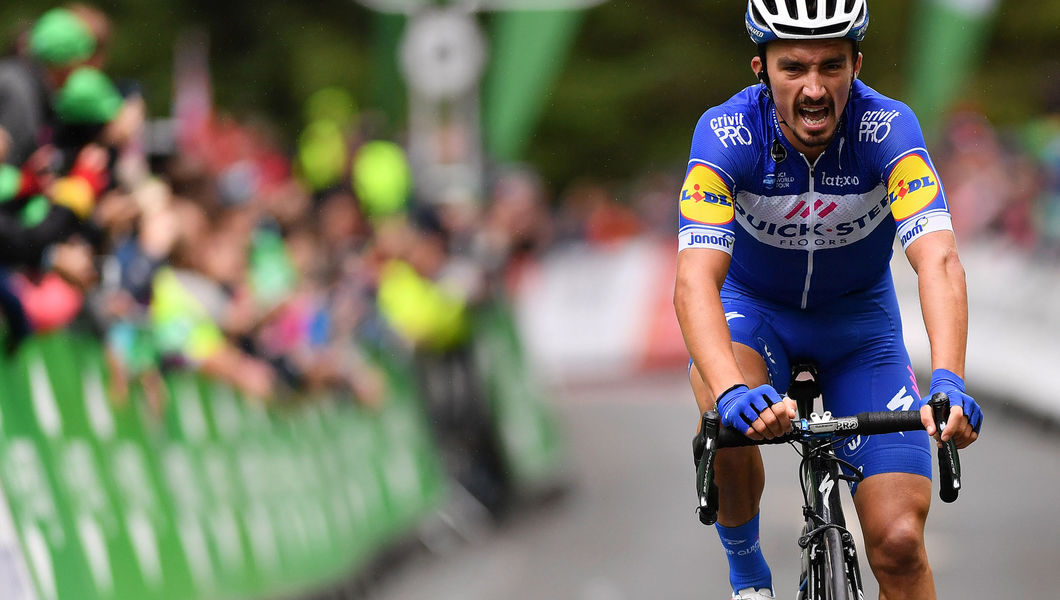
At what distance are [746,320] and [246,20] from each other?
3652 cm

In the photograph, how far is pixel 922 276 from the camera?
521cm

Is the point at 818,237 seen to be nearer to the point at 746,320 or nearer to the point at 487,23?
the point at 746,320

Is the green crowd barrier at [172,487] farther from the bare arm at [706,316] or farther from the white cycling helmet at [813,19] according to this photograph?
the white cycling helmet at [813,19]

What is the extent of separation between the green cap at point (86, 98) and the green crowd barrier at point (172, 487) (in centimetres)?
99

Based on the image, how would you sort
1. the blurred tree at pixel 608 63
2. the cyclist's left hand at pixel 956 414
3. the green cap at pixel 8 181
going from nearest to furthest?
the cyclist's left hand at pixel 956 414 → the green cap at pixel 8 181 → the blurred tree at pixel 608 63

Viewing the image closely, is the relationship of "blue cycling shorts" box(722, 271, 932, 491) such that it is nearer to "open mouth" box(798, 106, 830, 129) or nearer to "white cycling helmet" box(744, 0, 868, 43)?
"open mouth" box(798, 106, 830, 129)

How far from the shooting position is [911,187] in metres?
5.32

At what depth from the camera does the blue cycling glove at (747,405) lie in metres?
4.91

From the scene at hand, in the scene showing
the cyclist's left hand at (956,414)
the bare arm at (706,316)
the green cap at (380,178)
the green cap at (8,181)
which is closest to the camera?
the cyclist's left hand at (956,414)

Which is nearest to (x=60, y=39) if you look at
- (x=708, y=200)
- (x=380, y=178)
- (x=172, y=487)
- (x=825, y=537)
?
(x=172, y=487)

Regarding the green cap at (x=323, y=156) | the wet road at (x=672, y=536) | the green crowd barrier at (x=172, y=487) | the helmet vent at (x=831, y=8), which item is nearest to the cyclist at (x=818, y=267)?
the helmet vent at (x=831, y=8)

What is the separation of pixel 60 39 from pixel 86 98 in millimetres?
286

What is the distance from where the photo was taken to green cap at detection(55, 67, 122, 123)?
7238mm

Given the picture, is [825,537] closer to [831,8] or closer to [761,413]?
[761,413]
